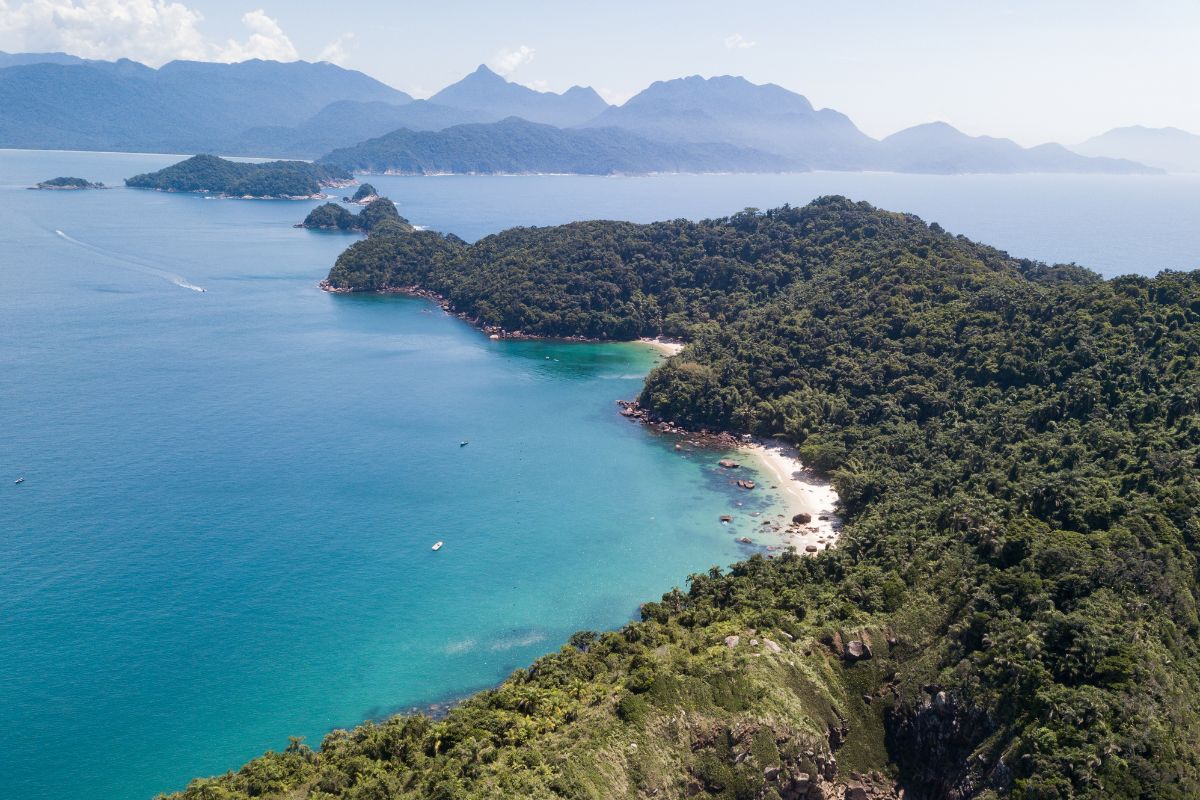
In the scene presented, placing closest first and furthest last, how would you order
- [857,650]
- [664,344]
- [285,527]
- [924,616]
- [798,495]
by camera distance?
[857,650], [924,616], [285,527], [798,495], [664,344]

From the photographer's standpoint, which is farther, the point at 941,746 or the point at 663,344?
the point at 663,344

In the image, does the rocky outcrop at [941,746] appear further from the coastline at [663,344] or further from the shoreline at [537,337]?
the coastline at [663,344]

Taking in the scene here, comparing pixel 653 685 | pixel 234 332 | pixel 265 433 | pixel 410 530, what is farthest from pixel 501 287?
pixel 653 685

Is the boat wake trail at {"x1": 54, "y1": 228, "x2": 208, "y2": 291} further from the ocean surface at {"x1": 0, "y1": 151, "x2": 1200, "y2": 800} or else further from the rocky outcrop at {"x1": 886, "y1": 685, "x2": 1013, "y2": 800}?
the rocky outcrop at {"x1": 886, "y1": 685, "x2": 1013, "y2": 800}

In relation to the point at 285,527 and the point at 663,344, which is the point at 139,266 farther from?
the point at 285,527

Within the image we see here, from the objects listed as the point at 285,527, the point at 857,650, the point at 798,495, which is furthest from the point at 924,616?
the point at 285,527

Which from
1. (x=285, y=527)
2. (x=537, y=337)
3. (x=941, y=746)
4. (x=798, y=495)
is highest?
(x=537, y=337)

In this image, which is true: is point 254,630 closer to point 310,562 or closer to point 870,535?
point 310,562
